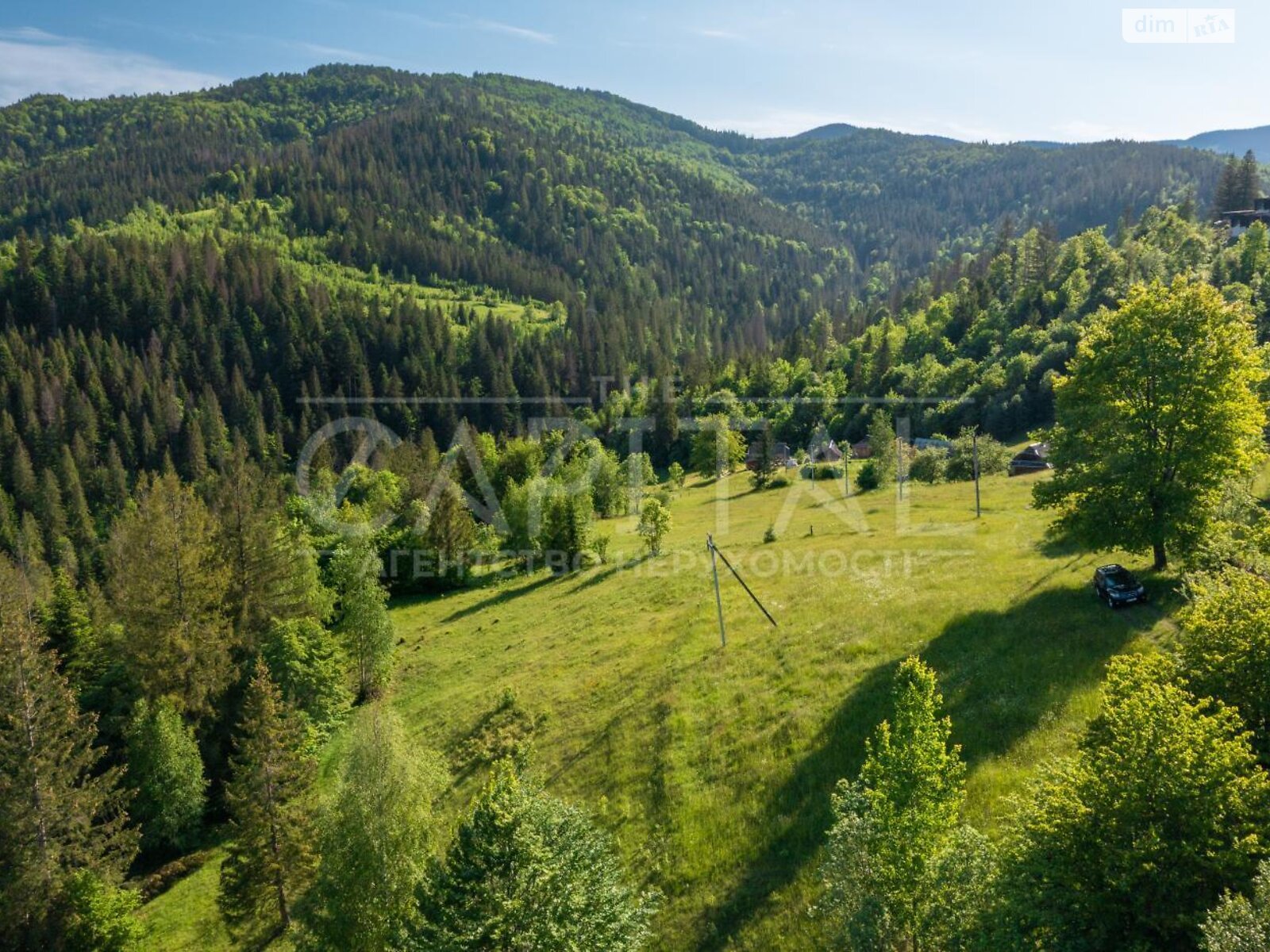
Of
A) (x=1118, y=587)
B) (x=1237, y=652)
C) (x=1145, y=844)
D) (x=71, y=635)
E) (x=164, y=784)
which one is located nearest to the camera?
(x=1145, y=844)

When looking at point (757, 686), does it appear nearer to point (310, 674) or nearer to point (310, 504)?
point (310, 674)

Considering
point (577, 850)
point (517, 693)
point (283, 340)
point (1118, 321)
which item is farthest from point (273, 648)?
point (283, 340)

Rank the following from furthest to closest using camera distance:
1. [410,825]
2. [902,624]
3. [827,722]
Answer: [902,624] → [827,722] → [410,825]

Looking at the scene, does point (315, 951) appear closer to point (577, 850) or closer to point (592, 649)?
point (577, 850)

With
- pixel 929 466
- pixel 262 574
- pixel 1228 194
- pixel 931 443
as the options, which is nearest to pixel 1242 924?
pixel 262 574

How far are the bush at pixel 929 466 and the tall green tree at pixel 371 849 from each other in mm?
65727

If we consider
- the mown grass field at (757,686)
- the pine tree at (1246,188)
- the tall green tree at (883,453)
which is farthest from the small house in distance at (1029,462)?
the pine tree at (1246,188)

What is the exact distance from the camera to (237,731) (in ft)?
156

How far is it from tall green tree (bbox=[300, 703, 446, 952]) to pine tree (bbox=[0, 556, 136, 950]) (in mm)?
16335

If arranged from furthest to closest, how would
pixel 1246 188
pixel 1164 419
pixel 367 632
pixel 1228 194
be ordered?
pixel 1228 194, pixel 1246 188, pixel 367 632, pixel 1164 419

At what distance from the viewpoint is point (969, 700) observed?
27344 millimetres

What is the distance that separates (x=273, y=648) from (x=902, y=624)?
132ft

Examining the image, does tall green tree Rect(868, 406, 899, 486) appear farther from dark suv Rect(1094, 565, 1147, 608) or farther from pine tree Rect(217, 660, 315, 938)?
pine tree Rect(217, 660, 315, 938)

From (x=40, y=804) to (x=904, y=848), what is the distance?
1491 inches
